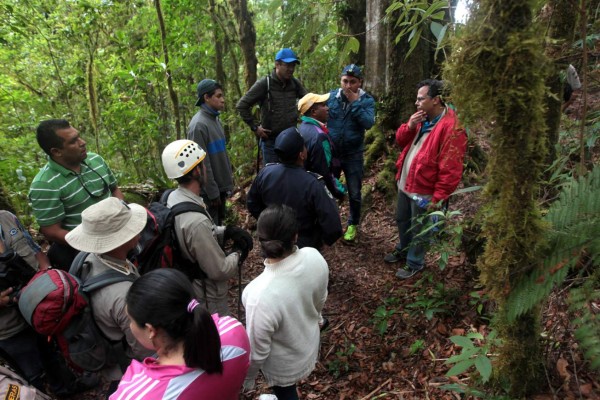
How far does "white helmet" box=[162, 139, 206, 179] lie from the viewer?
122 inches

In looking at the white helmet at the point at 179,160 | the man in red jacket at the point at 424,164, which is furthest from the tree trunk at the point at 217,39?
the white helmet at the point at 179,160

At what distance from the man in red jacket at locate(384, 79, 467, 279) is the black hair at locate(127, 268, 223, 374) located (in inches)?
95.1

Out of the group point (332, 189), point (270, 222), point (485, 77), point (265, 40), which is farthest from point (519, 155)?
point (265, 40)

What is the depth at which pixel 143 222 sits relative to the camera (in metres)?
2.62

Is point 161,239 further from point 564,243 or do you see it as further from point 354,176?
point 354,176

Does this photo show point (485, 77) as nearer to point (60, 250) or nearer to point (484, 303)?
point (484, 303)

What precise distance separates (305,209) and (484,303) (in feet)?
6.41

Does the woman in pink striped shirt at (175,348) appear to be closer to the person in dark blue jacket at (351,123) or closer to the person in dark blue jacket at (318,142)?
the person in dark blue jacket at (318,142)

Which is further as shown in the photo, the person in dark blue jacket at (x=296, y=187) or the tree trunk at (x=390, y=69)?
the tree trunk at (x=390, y=69)

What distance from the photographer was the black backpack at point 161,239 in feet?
9.39

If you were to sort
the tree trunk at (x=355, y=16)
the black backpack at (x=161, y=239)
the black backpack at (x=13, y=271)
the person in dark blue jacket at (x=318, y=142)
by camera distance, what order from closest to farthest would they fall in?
the black backpack at (x=13, y=271) → the black backpack at (x=161, y=239) → the person in dark blue jacket at (x=318, y=142) → the tree trunk at (x=355, y=16)

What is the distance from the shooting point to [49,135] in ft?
11.2

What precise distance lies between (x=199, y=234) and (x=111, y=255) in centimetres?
64

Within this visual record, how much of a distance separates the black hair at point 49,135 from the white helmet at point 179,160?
120 centimetres
